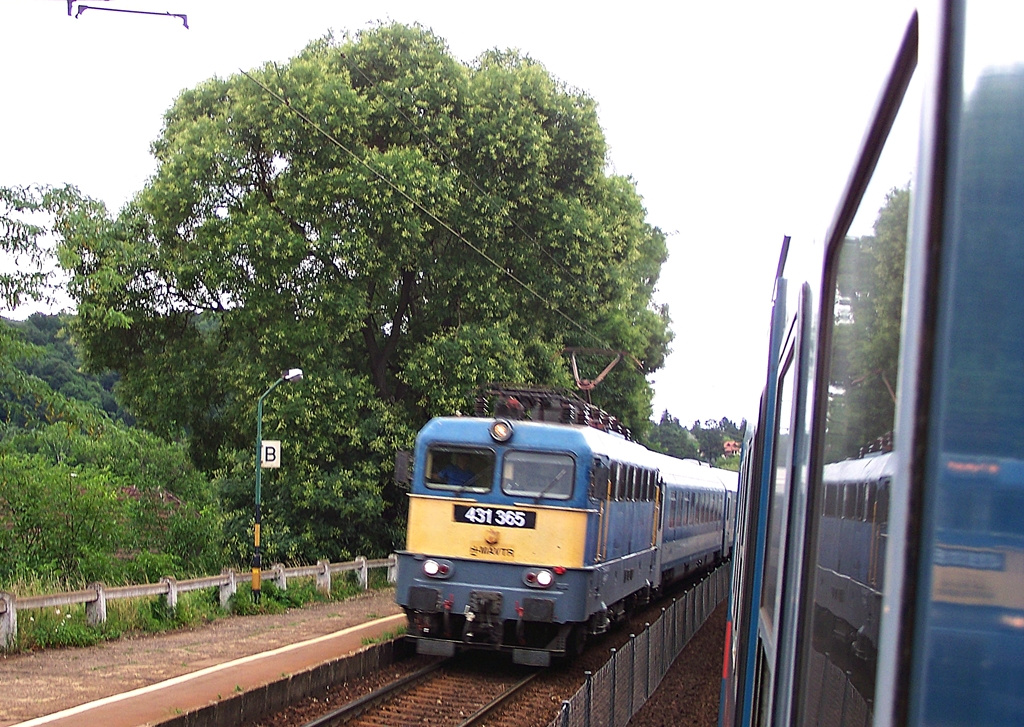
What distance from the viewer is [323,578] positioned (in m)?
22.3

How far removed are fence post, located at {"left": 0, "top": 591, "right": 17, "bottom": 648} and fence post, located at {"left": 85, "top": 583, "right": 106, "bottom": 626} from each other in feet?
6.11

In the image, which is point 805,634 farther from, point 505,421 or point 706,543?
point 706,543

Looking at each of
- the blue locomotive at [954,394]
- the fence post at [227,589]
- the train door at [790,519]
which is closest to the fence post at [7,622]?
the fence post at [227,589]

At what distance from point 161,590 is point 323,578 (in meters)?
5.53

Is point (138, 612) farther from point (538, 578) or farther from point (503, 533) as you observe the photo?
point (538, 578)

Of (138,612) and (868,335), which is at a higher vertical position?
(868,335)

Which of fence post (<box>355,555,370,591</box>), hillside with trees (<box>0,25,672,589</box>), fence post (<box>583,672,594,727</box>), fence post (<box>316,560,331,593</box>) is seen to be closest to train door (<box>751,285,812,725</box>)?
fence post (<box>583,672,594,727</box>)

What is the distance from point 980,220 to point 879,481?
46 cm

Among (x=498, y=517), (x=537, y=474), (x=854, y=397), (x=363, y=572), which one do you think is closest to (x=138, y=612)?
Answer: (x=498, y=517)

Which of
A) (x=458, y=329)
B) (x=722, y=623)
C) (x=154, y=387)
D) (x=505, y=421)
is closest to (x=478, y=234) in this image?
(x=458, y=329)

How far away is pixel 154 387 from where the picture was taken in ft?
83.8

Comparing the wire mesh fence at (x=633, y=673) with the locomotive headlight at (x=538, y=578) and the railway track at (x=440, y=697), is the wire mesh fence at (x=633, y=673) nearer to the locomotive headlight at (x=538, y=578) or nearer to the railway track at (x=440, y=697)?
the locomotive headlight at (x=538, y=578)

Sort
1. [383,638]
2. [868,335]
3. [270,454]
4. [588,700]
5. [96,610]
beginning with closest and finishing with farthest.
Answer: [868,335]
[588,700]
[383,638]
[96,610]
[270,454]

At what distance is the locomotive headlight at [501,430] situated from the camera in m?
13.5
